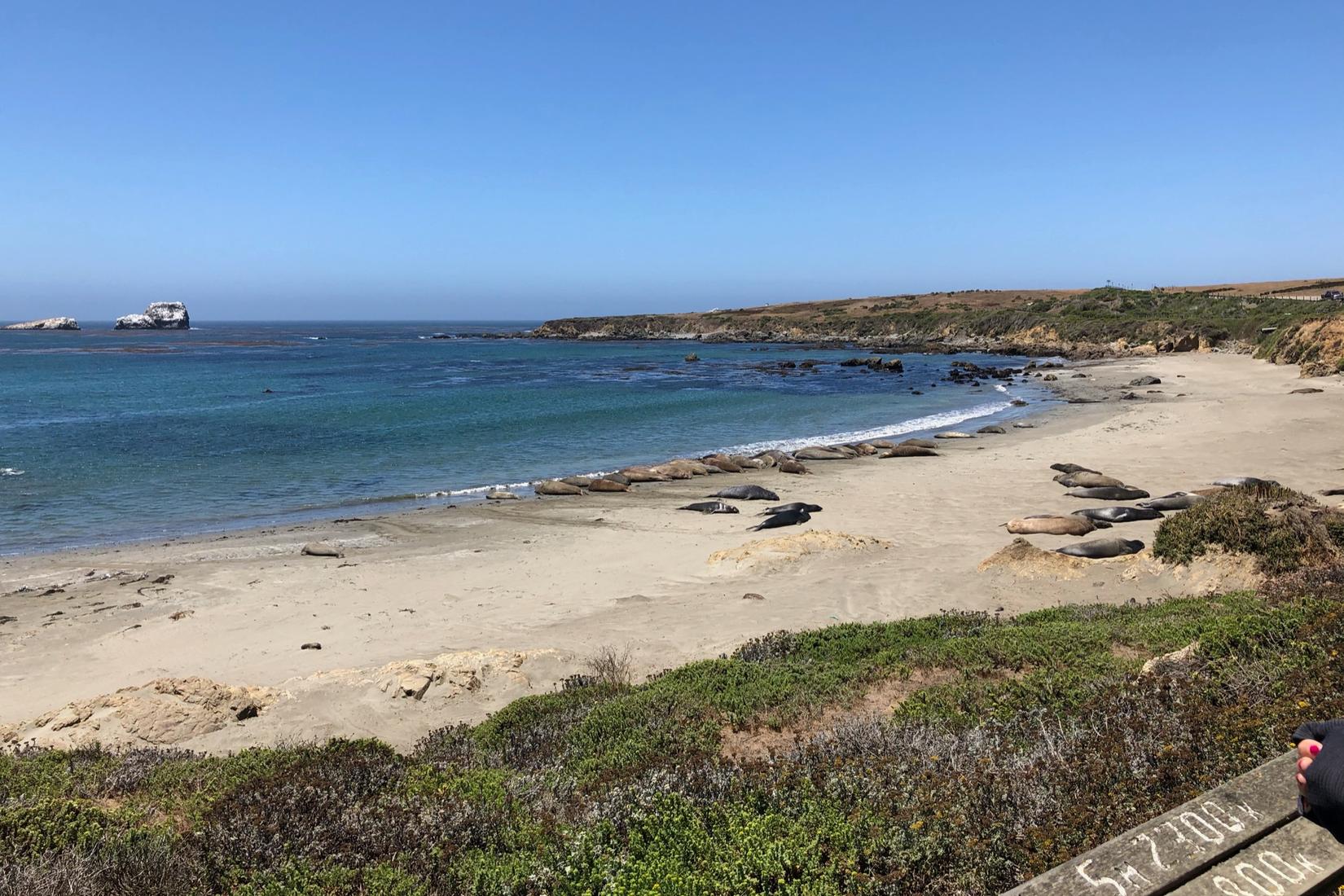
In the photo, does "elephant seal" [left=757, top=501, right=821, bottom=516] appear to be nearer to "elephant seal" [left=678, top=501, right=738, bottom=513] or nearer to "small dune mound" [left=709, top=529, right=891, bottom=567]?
"elephant seal" [left=678, top=501, right=738, bottom=513]

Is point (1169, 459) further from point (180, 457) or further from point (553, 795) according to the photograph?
point (180, 457)

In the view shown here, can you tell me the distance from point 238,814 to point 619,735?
2838 millimetres

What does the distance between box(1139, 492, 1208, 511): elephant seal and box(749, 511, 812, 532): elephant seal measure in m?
7.30

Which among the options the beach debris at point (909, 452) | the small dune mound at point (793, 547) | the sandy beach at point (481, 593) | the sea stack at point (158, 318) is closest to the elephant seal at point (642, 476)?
the sandy beach at point (481, 593)

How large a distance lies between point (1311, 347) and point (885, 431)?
26.9 m

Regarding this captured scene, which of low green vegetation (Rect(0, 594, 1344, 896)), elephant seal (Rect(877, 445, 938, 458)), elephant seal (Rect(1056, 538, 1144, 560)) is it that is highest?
low green vegetation (Rect(0, 594, 1344, 896))

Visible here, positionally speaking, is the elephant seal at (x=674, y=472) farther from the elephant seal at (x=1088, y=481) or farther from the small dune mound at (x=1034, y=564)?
the small dune mound at (x=1034, y=564)

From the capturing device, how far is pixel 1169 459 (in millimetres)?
23969

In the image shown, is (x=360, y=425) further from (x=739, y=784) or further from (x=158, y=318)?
(x=158, y=318)

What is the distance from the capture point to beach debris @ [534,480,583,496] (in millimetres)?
23156

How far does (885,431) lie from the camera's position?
115ft

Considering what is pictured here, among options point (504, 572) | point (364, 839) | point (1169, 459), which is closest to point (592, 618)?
point (504, 572)

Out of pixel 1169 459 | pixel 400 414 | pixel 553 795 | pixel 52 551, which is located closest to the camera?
pixel 553 795

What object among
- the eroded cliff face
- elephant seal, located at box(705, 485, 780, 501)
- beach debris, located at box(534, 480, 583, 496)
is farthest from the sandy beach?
the eroded cliff face
